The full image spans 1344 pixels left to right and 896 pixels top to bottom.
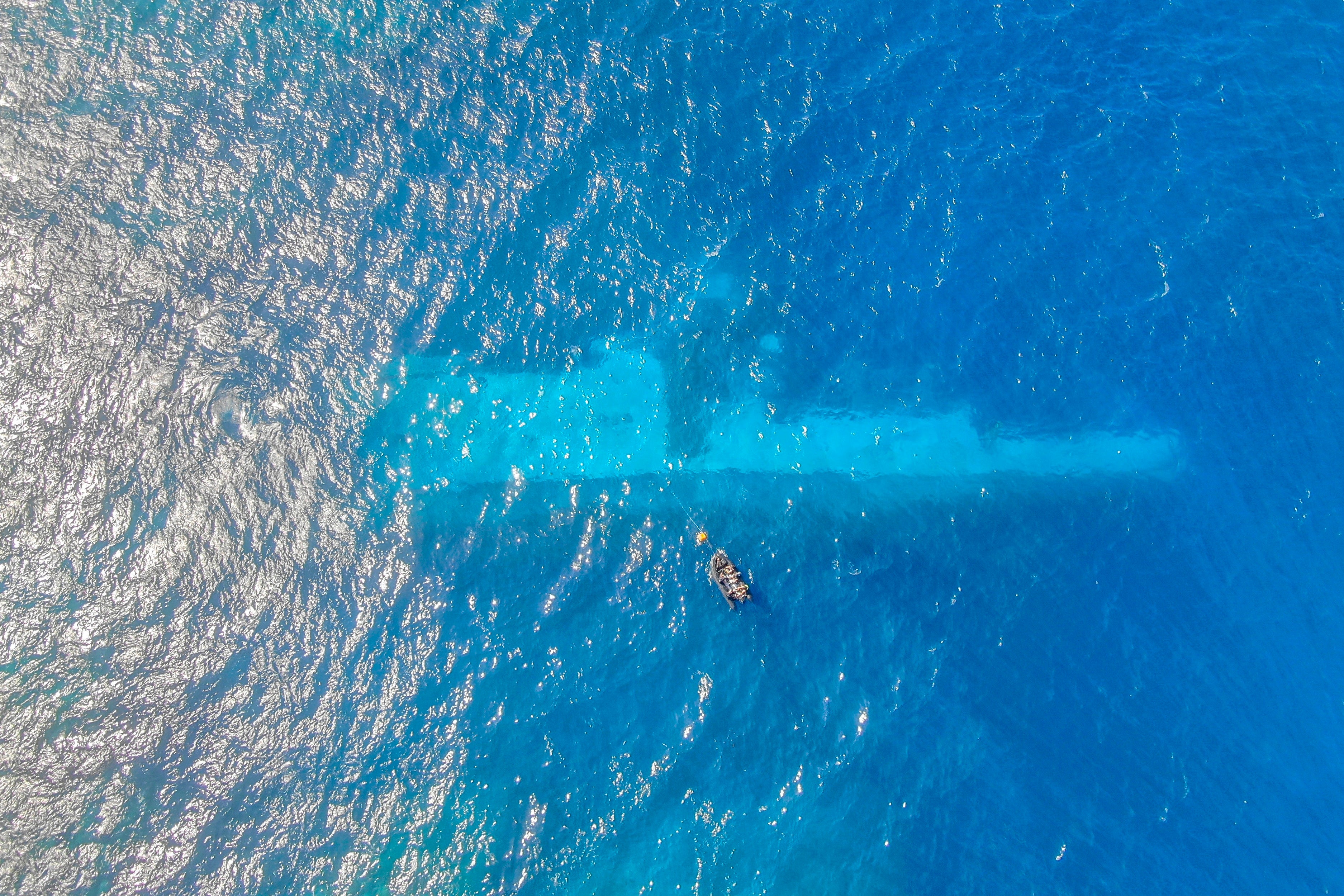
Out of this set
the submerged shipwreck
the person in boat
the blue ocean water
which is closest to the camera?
the blue ocean water

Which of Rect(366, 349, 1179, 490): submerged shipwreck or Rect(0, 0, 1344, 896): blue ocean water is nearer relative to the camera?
Rect(0, 0, 1344, 896): blue ocean water

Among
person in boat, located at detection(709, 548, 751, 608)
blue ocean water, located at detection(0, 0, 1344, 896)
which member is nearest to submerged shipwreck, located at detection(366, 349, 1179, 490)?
blue ocean water, located at detection(0, 0, 1344, 896)

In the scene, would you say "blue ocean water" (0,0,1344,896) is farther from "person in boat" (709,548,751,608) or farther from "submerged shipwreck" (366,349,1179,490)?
"person in boat" (709,548,751,608)

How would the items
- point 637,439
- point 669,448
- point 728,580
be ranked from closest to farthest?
point 728,580
point 637,439
point 669,448

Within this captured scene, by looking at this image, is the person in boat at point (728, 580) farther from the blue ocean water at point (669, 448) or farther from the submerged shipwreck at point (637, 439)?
the submerged shipwreck at point (637, 439)

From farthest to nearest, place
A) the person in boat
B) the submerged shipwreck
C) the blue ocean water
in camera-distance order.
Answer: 1. the submerged shipwreck
2. the person in boat
3. the blue ocean water

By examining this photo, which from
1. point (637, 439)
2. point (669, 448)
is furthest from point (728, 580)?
point (637, 439)

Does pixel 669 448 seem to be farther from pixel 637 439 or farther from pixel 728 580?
pixel 728 580
